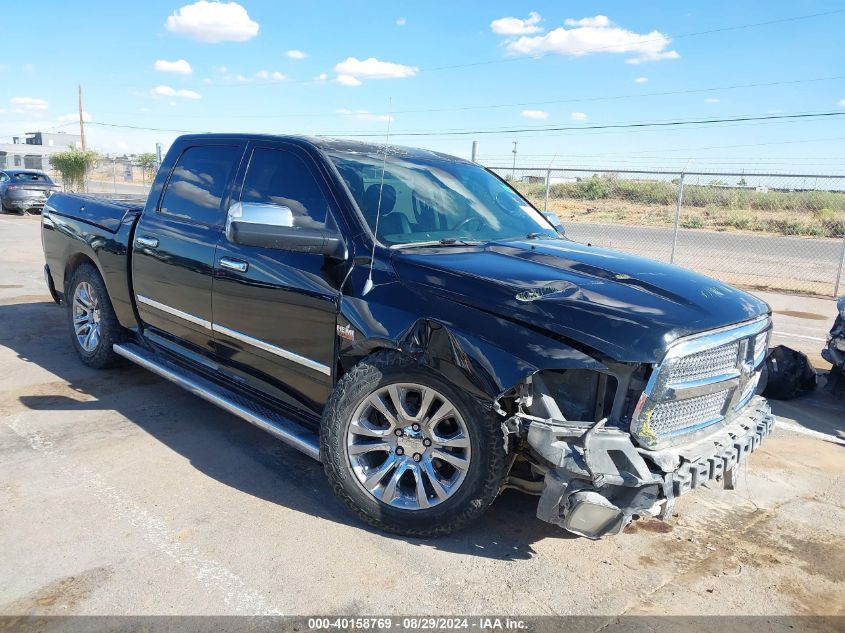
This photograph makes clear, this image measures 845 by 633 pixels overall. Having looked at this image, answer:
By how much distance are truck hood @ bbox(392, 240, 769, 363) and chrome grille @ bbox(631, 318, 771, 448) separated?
0.07 m

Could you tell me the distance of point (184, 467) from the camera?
4.07m

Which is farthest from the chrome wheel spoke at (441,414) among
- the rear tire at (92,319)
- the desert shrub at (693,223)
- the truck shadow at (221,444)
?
the desert shrub at (693,223)

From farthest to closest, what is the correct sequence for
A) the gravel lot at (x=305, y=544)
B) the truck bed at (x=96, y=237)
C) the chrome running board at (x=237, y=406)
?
1. the truck bed at (x=96, y=237)
2. the chrome running board at (x=237, y=406)
3. the gravel lot at (x=305, y=544)

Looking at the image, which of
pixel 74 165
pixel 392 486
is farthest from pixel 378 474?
pixel 74 165

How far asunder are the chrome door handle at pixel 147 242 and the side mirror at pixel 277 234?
157 centimetres

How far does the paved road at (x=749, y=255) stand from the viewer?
14236 mm

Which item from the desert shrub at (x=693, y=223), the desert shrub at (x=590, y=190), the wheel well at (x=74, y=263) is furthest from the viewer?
the desert shrub at (x=693, y=223)

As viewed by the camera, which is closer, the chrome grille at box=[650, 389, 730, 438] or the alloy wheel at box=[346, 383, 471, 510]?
the chrome grille at box=[650, 389, 730, 438]

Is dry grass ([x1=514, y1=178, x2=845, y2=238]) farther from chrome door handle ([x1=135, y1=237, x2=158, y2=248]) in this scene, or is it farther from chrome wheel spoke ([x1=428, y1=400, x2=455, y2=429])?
chrome wheel spoke ([x1=428, y1=400, x2=455, y2=429])

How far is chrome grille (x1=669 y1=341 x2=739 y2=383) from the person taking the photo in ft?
9.59

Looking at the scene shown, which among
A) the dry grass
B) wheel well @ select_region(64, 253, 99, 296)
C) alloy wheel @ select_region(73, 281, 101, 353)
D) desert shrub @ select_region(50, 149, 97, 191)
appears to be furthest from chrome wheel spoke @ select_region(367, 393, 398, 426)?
desert shrub @ select_region(50, 149, 97, 191)

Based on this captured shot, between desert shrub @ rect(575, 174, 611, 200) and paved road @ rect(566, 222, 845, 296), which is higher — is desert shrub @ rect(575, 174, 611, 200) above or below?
above

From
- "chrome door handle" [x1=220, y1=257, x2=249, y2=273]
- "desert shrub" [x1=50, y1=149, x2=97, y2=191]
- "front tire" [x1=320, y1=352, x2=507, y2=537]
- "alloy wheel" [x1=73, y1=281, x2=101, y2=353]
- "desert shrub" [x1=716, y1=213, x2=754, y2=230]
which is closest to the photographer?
"front tire" [x1=320, y1=352, x2=507, y2=537]

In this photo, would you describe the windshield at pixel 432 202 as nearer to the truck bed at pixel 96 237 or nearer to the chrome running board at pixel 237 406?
the chrome running board at pixel 237 406
